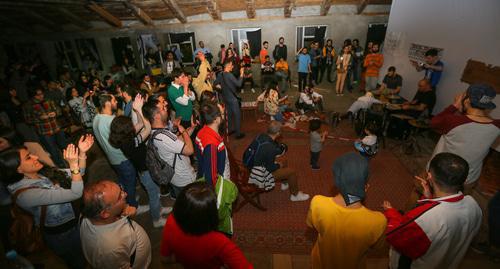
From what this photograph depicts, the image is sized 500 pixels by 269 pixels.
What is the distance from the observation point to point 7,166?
2100 millimetres

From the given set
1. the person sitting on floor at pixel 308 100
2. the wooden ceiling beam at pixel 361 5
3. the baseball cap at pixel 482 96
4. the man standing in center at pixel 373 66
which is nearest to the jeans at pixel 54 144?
the person sitting on floor at pixel 308 100

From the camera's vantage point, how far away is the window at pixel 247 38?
12.1 m

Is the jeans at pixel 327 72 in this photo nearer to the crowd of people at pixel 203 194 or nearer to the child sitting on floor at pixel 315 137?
the child sitting on floor at pixel 315 137

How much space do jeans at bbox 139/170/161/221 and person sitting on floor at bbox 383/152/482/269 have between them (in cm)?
305

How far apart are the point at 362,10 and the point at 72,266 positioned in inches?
514

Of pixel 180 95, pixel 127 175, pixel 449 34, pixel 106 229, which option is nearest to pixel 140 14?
pixel 180 95

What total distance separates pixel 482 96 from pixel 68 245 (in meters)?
4.59

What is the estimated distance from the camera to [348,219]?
1803 millimetres

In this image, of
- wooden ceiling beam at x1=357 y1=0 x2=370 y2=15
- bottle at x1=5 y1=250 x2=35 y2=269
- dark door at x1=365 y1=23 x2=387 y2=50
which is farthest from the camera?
dark door at x1=365 y1=23 x2=387 y2=50

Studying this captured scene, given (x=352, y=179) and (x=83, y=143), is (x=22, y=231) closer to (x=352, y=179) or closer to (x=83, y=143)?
(x=83, y=143)

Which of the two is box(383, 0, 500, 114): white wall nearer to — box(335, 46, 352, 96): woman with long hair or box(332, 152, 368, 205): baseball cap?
box(335, 46, 352, 96): woman with long hair

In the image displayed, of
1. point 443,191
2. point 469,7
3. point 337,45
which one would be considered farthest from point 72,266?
point 337,45

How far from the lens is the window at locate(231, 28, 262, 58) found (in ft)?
39.7

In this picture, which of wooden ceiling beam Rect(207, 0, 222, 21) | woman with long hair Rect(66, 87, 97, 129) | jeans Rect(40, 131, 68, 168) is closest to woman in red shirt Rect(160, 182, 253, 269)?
jeans Rect(40, 131, 68, 168)
